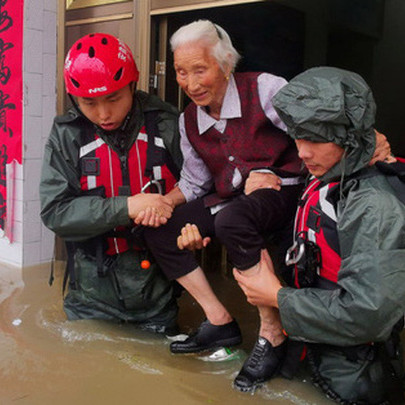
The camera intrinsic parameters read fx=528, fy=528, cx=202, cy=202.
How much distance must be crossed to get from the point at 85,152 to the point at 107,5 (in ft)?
4.88

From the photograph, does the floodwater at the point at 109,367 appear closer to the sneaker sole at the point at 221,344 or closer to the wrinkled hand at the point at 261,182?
the sneaker sole at the point at 221,344

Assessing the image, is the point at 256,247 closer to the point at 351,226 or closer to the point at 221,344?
the point at 351,226

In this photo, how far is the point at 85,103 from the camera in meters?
2.85

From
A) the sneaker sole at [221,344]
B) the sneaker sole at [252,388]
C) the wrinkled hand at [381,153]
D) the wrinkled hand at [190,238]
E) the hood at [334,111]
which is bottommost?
the sneaker sole at [252,388]

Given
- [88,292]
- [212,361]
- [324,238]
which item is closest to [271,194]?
[324,238]

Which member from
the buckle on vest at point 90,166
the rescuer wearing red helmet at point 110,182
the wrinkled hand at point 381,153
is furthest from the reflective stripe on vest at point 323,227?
the buckle on vest at point 90,166

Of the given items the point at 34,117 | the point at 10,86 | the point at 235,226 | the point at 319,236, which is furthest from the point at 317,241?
the point at 10,86

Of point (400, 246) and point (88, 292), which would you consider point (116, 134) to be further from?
point (400, 246)

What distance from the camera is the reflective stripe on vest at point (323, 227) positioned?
212 centimetres

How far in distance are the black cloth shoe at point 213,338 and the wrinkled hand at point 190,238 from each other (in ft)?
1.33

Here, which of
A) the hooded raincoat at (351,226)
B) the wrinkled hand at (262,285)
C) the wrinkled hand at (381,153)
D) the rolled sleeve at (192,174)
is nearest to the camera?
the hooded raincoat at (351,226)

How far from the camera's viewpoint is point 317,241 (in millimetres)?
2178

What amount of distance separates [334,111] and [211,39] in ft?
3.08

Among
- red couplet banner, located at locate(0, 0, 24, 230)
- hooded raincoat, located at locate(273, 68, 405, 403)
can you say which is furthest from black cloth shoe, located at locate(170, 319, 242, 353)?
red couplet banner, located at locate(0, 0, 24, 230)
